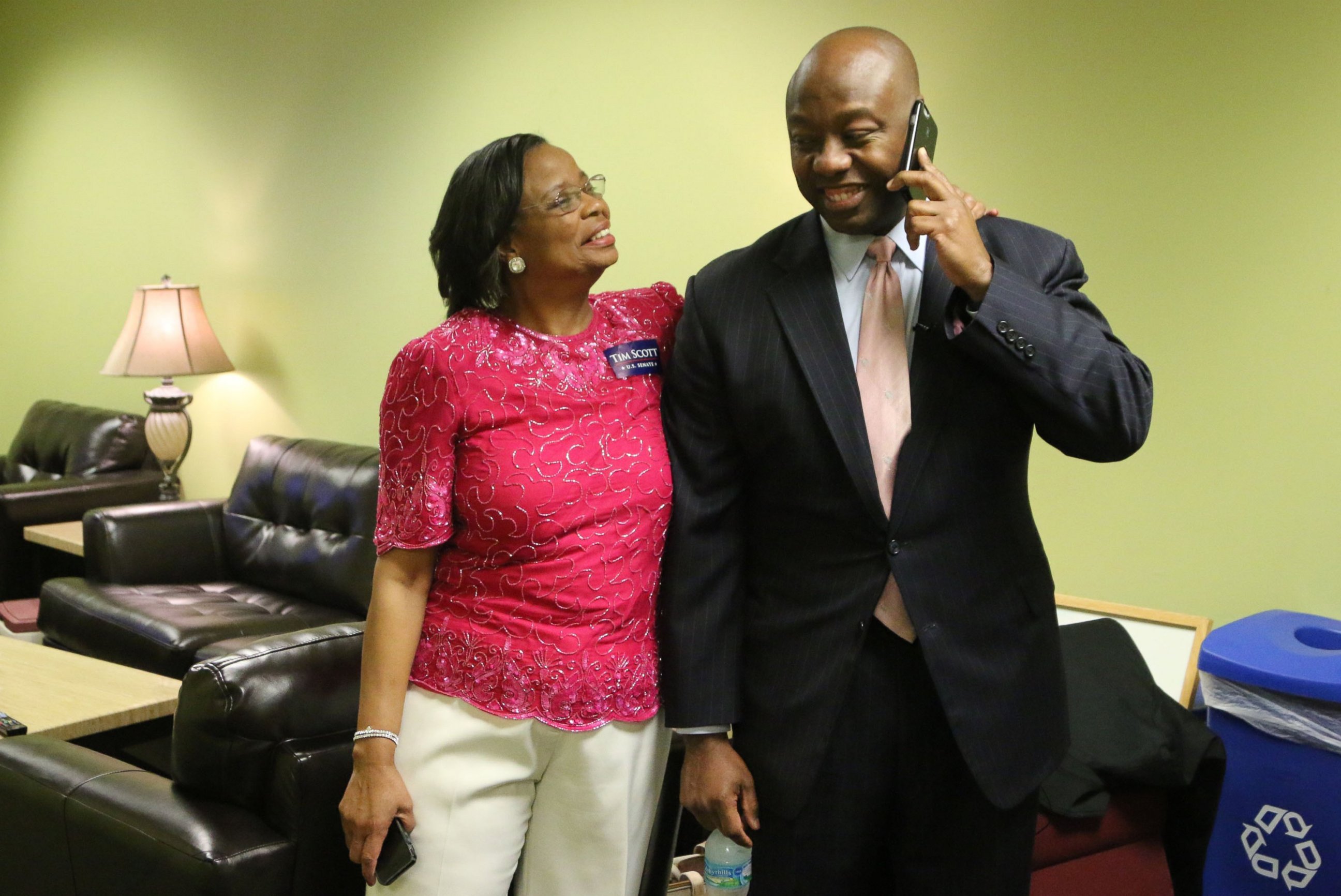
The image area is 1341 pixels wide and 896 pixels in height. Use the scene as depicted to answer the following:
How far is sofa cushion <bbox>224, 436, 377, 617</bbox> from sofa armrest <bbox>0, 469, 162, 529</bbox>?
2.90 feet

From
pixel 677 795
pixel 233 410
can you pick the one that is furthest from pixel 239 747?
pixel 233 410

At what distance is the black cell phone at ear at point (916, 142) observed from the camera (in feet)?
4.35

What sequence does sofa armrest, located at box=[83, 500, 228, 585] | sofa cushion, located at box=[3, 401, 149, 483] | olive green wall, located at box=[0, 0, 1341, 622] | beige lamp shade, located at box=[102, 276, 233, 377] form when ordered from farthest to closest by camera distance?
sofa cushion, located at box=[3, 401, 149, 483] → beige lamp shade, located at box=[102, 276, 233, 377] → sofa armrest, located at box=[83, 500, 228, 585] → olive green wall, located at box=[0, 0, 1341, 622]

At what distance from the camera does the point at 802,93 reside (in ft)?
4.48

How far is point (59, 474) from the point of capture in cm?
557

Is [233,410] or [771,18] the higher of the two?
[771,18]

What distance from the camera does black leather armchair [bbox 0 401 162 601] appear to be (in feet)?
16.4

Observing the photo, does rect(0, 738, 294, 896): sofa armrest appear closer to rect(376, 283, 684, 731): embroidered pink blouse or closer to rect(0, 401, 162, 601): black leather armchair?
rect(376, 283, 684, 731): embroidered pink blouse

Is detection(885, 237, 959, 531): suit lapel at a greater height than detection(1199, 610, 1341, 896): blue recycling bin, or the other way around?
detection(885, 237, 959, 531): suit lapel

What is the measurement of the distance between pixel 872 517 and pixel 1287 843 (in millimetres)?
1454

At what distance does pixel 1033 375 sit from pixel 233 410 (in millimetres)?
4724

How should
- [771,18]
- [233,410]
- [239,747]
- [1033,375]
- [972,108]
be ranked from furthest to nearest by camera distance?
1. [233,410]
2. [771,18]
3. [972,108]
4. [239,747]
5. [1033,375]

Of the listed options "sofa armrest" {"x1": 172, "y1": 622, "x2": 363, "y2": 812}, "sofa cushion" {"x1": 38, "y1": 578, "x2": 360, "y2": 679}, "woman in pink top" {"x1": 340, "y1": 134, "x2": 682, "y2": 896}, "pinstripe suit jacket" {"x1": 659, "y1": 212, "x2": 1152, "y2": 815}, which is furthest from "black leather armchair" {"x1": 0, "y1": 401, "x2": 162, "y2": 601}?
"pinstripe suit jacket" {"x1": 659, "y1": 212, "x2": 1152, "y2": 815}

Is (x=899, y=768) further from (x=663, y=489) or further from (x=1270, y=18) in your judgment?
(x=1270, y=18)
